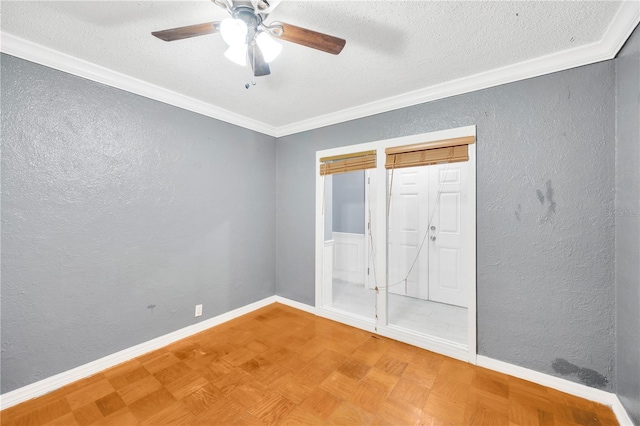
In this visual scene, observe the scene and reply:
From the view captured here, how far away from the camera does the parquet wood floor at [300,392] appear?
5.36 feet

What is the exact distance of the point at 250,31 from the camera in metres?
1.37

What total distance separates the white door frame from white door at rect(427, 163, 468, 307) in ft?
3.53

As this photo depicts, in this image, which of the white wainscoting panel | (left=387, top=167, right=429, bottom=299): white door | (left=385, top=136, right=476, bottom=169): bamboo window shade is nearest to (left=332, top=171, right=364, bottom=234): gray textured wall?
the white wainscoting panel

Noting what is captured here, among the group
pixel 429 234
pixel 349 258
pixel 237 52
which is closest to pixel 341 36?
pixel 237 52

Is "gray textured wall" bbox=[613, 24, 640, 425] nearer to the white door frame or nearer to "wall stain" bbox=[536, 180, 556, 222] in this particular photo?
"wall stain" bbox=[536, 180, 556, 222]

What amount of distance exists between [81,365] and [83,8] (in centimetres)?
242

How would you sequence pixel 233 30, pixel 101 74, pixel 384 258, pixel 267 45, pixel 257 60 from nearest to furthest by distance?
pixel 233 30 → pixel 267 45 → pixel 257 60 → pixel 101 74 → pixel 384 258

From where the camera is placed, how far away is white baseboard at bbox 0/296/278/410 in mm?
1748

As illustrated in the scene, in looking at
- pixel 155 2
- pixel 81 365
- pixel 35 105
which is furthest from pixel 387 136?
pixel 81 365

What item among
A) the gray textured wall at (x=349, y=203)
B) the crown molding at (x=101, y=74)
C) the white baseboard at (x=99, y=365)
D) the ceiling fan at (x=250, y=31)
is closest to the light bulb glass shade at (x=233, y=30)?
the ceiling fan at (x=250, y=31)

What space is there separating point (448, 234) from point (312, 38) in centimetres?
303

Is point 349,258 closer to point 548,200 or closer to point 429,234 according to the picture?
point 429,234

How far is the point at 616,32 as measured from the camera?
1.58 meters

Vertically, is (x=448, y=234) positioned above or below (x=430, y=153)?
below
